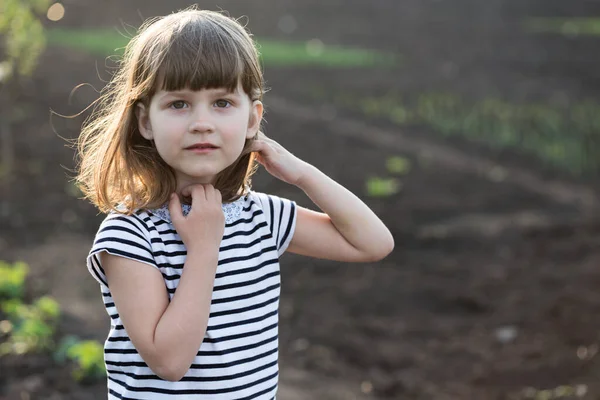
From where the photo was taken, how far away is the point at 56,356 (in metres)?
3.94

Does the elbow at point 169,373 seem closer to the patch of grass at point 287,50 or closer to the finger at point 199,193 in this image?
the finger at point 199,193

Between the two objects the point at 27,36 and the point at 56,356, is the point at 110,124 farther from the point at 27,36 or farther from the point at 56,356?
the point at 27,36

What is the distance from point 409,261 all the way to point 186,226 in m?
4.10

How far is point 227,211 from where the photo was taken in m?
1.87

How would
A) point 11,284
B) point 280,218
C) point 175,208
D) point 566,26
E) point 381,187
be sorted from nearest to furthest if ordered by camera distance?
point 175,208 → point 280,218 → point 11,284 → point 381,187 → point 566,26

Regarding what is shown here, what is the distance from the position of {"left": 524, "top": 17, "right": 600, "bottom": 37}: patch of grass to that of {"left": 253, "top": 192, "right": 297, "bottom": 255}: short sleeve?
14026 millimetres

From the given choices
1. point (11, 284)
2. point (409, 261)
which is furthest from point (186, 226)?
point (409, 261)

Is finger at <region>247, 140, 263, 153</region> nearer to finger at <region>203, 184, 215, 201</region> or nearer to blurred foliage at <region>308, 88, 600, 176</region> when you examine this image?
finger at <region>203, 184, 215, 201</region>

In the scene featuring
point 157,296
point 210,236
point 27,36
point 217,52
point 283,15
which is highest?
point 283,15

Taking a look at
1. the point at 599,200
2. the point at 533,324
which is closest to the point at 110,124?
the point at 533,324

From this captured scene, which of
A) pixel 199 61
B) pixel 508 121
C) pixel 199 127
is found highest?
pixel 508 121

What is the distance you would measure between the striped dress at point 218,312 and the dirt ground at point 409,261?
5.90 feet

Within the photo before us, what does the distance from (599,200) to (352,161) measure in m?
2.20

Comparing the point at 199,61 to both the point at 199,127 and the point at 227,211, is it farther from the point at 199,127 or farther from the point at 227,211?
the point at 227,211
